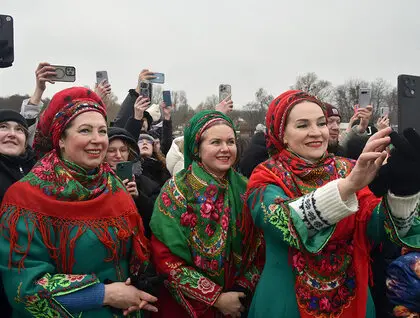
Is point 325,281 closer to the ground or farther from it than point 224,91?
closer to the ground

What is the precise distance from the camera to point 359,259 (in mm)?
2182

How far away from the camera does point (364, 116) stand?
14.8 feet

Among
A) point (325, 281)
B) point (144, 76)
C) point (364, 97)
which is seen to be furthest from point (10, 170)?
point (364, 97)

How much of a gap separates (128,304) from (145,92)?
2.55 metres

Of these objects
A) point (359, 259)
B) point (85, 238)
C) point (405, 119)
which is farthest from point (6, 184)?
point (405, 119)

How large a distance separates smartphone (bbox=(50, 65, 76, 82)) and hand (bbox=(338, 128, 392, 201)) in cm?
252

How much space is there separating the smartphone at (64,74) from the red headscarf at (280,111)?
1.82 metres

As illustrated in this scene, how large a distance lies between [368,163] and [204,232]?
1.25 metres

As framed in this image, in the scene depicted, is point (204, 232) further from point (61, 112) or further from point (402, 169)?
point (402, 169)

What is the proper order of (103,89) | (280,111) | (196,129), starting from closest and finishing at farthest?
(280,111) < (196,129) < (103,89)

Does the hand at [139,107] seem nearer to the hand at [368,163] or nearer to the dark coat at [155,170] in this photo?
the dark coat at [155,170]

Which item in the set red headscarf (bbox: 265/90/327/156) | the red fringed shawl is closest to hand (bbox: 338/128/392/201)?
red headscarf (bbox: 265/90/327/156)

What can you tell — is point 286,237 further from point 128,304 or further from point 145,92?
point 145,92

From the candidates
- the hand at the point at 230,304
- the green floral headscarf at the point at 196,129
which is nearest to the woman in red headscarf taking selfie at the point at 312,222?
the hand at the point at 230,304
